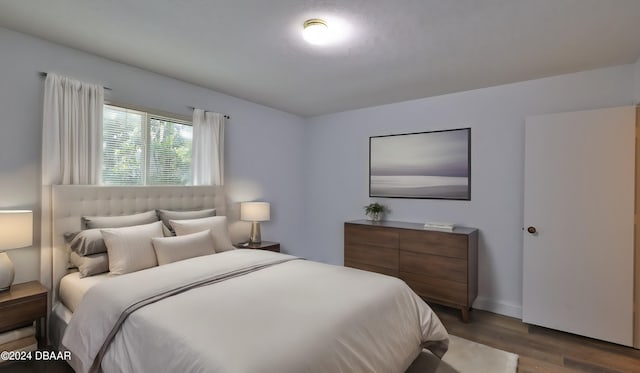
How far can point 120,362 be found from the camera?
5.17ft

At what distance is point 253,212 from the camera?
Answer: 12.7 ft

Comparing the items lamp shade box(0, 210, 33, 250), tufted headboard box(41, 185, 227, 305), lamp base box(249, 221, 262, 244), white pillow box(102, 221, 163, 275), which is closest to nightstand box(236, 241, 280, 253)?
lamp base box(249, 221, 262, 244)

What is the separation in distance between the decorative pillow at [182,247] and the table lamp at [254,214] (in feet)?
3.20

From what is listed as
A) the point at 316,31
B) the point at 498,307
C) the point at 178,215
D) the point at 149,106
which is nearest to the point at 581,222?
the point at 498,307

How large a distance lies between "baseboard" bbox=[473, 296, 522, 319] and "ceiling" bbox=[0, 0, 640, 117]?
2.42m

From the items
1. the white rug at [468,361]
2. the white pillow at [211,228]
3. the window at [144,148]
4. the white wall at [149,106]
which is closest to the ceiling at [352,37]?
the white wall at [149,106]

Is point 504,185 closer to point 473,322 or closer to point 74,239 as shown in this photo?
point 473,322

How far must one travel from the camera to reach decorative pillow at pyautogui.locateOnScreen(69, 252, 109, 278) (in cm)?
238

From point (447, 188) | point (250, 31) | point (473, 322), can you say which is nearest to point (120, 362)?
point (250, 31)

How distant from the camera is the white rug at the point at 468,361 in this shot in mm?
2275

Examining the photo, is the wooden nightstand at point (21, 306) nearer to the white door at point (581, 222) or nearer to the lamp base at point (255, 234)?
the lamp base at point (255, 234)

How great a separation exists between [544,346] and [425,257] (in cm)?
123

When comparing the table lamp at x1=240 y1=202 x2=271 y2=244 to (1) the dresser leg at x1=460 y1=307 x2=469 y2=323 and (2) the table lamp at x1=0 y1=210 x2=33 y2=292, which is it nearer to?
(2) the table lamp at x1=0 y1=210 x2=33 y2=292

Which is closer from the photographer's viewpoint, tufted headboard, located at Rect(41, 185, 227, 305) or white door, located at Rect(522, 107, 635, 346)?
tufted headboard, located at Rect(41, 185, 227, 305)
